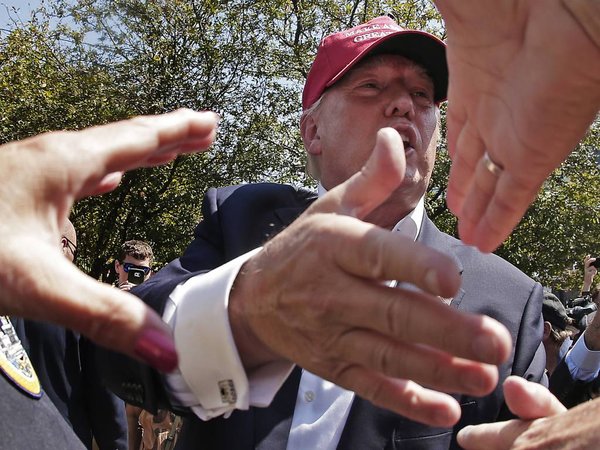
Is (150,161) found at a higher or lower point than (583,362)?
higher

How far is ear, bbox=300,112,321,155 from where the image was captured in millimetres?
2872

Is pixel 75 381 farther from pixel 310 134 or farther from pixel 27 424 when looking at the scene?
pixel 27 424

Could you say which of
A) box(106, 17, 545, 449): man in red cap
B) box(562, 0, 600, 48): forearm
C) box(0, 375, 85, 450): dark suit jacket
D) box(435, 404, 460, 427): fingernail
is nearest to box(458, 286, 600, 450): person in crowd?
box(106, 17, 545, 449): man in red cap

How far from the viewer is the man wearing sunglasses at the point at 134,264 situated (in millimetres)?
5770

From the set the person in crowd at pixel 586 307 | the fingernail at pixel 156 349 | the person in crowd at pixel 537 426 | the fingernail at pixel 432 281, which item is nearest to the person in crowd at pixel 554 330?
the person in crowd at pixel 586 307

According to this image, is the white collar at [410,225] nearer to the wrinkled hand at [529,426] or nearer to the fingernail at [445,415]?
the wrinkled hand at [529,426]

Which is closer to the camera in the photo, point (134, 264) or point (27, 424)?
point (27, 424)

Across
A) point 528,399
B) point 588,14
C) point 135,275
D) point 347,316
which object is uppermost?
point 588,14

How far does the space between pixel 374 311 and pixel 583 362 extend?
2931 millimetres

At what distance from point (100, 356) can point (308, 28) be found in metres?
12.5

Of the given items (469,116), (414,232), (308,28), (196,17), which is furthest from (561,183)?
(469,116)

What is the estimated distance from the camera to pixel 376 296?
990 mm

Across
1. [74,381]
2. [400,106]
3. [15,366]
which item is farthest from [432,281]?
[74,381]

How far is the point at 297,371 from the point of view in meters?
2.19
